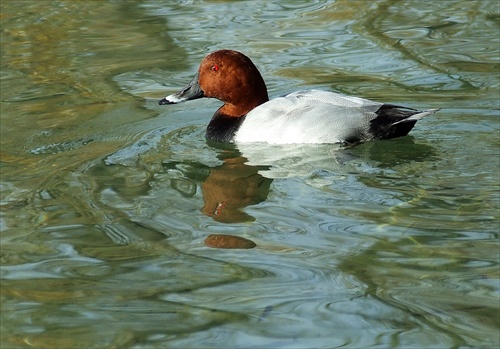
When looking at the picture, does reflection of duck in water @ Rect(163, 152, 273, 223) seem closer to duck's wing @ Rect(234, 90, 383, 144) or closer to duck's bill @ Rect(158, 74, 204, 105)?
duck's wing @ Rect(234, 90, 383, 144)

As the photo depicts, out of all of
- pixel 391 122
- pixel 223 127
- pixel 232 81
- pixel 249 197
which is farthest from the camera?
pixel 232 81

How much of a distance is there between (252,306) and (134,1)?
24.6 feet

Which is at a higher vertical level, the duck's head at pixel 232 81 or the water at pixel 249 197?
the duck's head at pixel 232 81

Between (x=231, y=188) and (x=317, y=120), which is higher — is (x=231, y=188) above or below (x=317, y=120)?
below

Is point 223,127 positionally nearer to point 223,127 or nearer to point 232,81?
point 223,127

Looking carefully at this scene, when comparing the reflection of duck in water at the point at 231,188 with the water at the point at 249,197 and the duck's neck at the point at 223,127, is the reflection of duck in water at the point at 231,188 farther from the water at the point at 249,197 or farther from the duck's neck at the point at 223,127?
the duck's neck at the point at 223,127

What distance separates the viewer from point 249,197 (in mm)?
6098

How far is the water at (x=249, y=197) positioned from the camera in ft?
14.3

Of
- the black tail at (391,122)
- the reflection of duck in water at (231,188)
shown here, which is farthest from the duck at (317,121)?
Answer: the reflection of duck in water at (231,188)

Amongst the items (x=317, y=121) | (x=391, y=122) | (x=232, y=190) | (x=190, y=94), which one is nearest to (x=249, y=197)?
(x=232, y=190)

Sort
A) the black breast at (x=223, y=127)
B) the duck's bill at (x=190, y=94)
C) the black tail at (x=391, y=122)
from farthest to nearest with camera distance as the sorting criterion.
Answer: the duck's bill at (x=190, y=94), the black breast at (x=223, y=127), the black tail at (x=391, y=122)

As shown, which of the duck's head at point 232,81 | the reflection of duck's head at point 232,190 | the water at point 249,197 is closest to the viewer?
the water at point 249,197

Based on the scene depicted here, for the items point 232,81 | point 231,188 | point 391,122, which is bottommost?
point 231,188

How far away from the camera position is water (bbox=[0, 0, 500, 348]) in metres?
4.36
